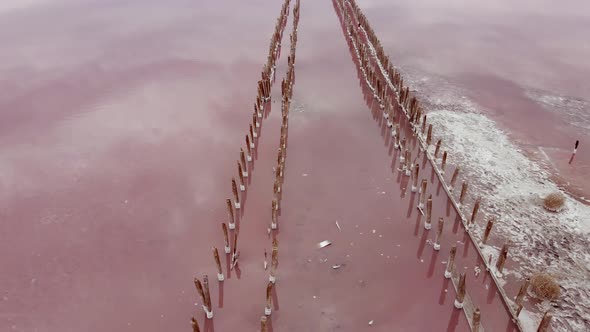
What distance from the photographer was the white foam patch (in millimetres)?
7066

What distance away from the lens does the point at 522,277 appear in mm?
7188

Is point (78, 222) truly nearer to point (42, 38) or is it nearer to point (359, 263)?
point (359, 263)

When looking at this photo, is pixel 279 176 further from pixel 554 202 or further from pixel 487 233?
pixel 554 202

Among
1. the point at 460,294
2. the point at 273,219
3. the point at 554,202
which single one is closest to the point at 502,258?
the point at 460,294

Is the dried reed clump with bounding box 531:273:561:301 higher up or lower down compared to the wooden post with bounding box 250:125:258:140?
lower down

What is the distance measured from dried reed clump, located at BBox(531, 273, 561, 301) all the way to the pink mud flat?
639 millimetres

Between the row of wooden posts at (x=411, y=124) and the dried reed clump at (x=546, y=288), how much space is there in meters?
0.56

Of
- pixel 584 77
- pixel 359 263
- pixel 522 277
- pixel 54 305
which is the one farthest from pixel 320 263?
pixel 584 77

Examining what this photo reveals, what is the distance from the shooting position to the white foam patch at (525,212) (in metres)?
7.07

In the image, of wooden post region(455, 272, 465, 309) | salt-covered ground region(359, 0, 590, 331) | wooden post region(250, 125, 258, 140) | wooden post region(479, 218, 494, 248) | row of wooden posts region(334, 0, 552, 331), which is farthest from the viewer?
wooden post region(250, 125, 258, 140)

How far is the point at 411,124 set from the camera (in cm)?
1121

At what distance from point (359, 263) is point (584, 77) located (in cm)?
1179

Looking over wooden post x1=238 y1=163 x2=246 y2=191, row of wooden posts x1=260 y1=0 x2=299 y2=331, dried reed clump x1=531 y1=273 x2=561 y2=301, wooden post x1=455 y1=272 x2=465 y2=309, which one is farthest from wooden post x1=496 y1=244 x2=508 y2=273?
wooden post x1=238 y1=163 x2=246 y2=191

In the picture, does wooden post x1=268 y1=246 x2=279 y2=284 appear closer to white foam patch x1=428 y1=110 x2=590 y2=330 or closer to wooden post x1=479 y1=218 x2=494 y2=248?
wooden post x1=479 y1=218 x2=494 y2=248
